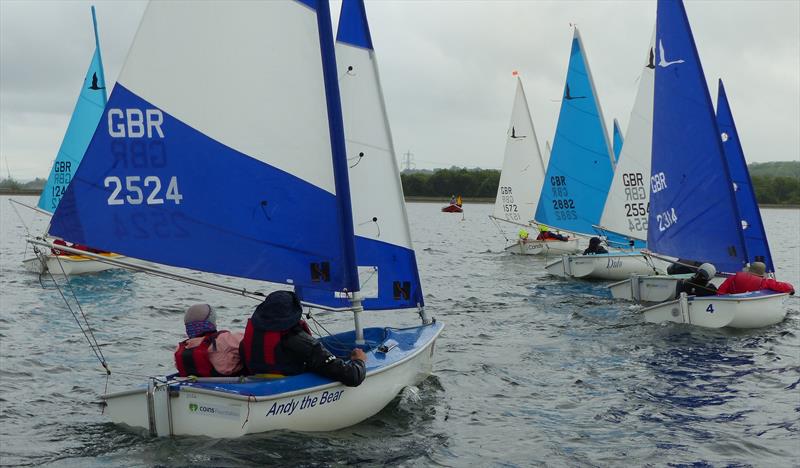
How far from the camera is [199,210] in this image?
7.86 m

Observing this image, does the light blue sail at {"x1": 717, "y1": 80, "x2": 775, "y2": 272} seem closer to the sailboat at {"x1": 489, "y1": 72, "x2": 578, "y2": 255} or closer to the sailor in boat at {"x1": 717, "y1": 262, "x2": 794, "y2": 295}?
the sailor in boat at {"x1": 717, "y1": 262, "x2": 794, "y2": 295}

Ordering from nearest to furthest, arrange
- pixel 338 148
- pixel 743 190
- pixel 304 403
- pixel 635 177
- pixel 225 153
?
pixel 304 403
pixel 225 153
pixel 338 148
pixel 743 190
pixel 635 177

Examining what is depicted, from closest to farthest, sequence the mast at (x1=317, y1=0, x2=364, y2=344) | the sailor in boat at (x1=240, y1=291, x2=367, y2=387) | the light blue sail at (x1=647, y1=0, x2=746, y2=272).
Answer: the sailor in boat at (x1=240, y1=291, x2=367, y2=387) → the mast at (x1=317, y1=0, x2=364, y2=344) → the light blue sail at (x1=647, y1=0, x2=746, y2=272)

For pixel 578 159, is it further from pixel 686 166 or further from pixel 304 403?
pixel 304 403

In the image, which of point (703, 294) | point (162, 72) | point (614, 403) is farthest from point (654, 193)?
point (162, 72)

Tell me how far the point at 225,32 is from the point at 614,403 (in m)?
6.06

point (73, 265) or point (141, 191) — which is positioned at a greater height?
point (141, 191)

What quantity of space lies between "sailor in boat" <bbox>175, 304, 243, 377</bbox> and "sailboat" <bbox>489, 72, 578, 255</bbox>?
1022 inches

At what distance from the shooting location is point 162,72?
7684 mm

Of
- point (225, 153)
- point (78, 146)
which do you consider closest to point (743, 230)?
point (225, 153)

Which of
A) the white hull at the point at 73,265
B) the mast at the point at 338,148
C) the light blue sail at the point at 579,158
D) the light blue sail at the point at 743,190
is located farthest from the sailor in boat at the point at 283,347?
the light blue sail at the point at 579,158

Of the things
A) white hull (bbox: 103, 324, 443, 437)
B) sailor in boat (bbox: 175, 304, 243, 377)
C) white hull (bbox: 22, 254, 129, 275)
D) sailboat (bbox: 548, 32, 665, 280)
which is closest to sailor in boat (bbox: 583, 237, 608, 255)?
sailboat (bbox: 548, 32, 665, 280)

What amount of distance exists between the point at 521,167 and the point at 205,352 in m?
27.2

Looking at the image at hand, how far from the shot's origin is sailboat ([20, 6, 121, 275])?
72.2 ft
